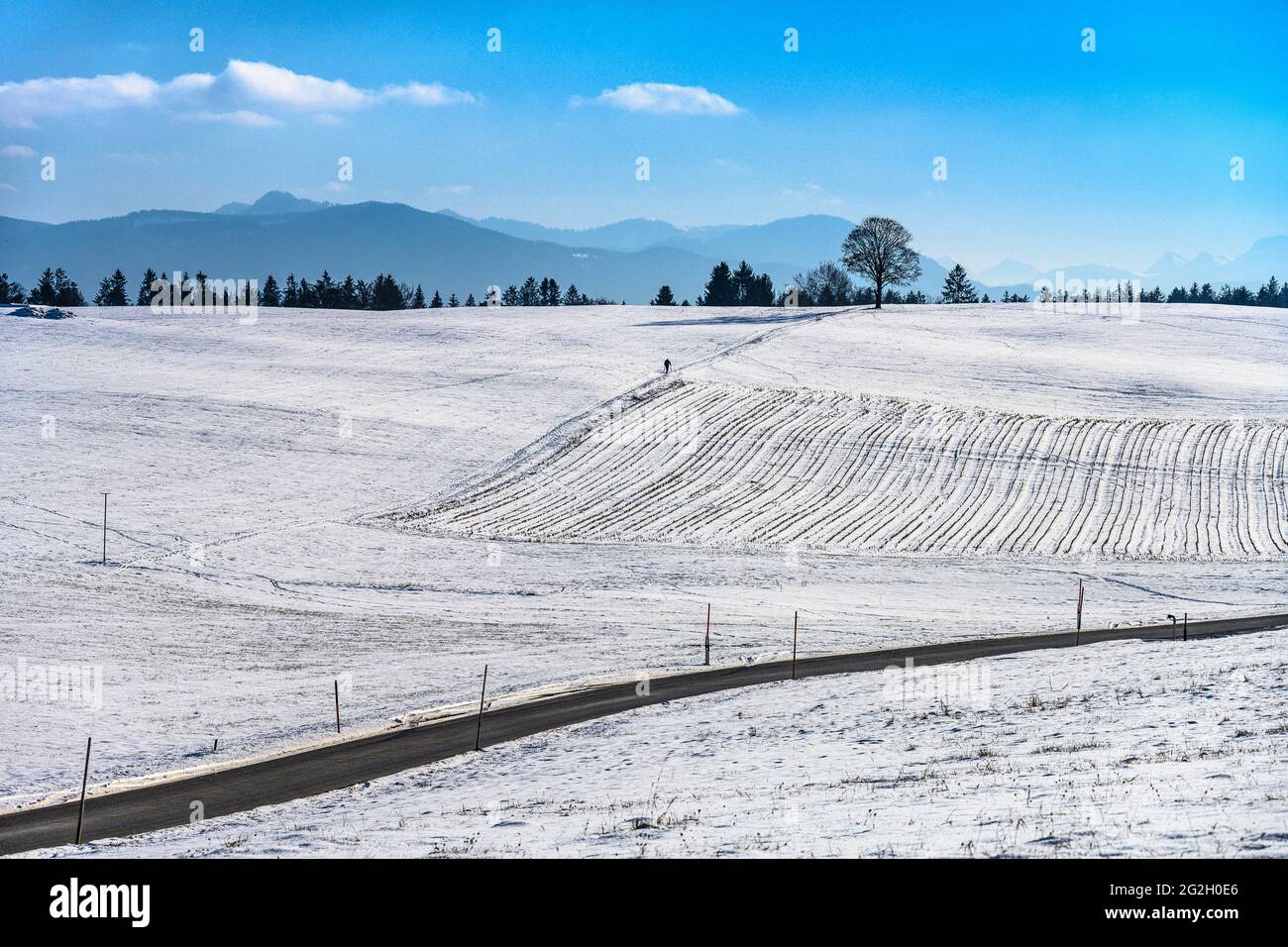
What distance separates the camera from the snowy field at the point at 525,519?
25625 millimetres

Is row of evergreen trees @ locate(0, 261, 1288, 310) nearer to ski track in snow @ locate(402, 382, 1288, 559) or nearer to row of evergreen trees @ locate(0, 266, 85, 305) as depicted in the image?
row of evergreen trees @ locate(0, 266, 85, 305)

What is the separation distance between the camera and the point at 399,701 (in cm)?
2291

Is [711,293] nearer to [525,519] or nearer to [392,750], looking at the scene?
[525,519]

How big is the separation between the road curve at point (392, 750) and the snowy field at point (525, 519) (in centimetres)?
121

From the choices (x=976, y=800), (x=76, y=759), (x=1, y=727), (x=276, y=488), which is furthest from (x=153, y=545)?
(x=976, y=800)

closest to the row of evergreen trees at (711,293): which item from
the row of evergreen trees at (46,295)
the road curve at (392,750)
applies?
the row of evergreen trees at (46,295)

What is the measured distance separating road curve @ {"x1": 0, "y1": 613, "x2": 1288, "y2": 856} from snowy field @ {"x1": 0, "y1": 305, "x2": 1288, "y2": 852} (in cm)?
121

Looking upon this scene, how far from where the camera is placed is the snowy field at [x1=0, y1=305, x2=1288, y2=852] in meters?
25.6

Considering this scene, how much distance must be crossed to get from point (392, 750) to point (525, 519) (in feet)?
76.7

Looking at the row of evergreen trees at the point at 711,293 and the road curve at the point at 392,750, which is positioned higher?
the row of evergreen trees at the point at 711,293

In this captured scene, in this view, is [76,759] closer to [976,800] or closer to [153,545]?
[976,800]

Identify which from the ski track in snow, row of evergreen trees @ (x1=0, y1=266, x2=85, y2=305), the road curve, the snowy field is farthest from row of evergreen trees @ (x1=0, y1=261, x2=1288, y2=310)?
the road curve

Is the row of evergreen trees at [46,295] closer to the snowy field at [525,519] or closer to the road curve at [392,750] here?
the snowy field at [525,519]
